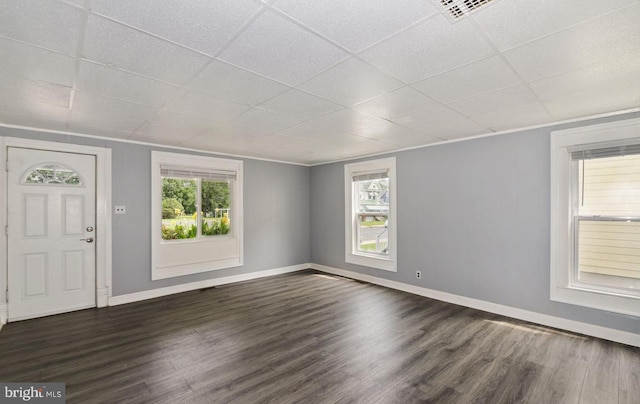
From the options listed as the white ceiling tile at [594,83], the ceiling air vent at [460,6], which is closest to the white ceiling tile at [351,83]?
the ceiling air vent at [460,6]

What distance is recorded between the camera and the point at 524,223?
3682 mm

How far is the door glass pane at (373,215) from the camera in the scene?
541cm

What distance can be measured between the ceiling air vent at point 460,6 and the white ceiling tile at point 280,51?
65 cm

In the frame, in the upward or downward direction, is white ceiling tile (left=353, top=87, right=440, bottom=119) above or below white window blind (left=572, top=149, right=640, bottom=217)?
above

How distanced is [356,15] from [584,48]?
4.97 ft

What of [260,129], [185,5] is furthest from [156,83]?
[260,129]

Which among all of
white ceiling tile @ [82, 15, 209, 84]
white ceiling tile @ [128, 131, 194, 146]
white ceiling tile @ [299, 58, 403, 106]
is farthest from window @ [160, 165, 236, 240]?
white ceiling tile @ [299, 58, 403, 106]

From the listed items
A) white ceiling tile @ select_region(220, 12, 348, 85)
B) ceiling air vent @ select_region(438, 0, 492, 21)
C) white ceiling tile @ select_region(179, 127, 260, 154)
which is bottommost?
white ceiling tile @ select_region(179, 127, 260, 154)

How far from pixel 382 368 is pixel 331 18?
2.70 metres

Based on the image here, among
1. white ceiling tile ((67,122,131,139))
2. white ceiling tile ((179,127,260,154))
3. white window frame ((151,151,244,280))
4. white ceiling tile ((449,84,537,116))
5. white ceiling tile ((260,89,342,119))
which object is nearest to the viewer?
white ceiling tile ((449,84,537,116))

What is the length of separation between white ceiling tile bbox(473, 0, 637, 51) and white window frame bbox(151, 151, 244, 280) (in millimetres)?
4587

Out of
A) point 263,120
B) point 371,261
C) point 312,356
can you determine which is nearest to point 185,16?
point 263,120

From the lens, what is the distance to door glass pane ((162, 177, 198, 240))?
4.86 m

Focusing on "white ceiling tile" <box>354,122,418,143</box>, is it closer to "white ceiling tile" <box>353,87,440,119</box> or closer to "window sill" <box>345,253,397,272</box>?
"white ceiling tile" <box>353,87,440,119</box>
